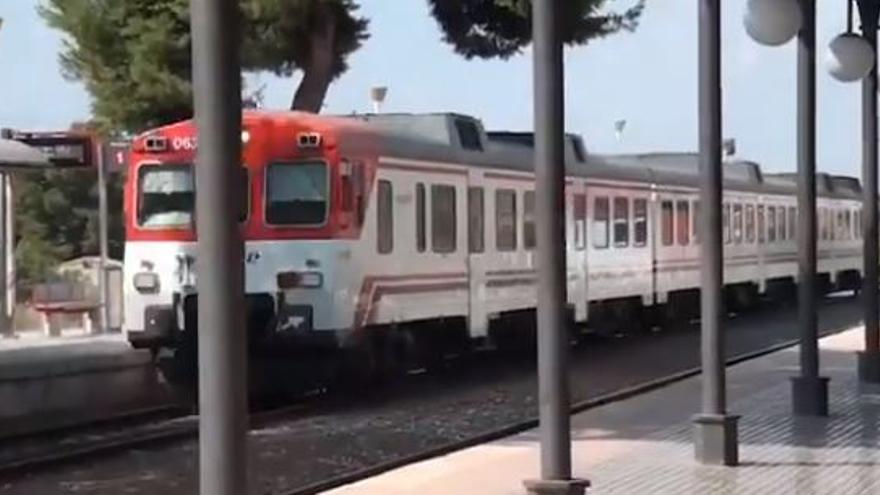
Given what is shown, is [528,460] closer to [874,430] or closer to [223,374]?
[874,430]

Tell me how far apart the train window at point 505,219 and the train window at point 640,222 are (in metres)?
6.38

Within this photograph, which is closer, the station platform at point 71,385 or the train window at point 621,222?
the station platform at point 71,385

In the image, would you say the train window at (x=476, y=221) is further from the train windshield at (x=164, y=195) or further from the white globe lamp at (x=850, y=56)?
the white globe lamp at (x=850, y=56)

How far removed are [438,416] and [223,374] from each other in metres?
13.2

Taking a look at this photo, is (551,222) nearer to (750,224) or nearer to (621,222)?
(621,222)

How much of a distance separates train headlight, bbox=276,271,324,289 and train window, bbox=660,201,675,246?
13304 mm

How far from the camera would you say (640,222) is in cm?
3009

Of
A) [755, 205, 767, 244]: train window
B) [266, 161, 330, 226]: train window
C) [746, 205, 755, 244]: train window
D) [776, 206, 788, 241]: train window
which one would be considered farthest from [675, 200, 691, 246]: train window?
[266, 161, 330, 226]: train window

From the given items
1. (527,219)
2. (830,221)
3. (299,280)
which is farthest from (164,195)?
(830,221)

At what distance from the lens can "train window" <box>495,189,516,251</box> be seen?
75.5 feet

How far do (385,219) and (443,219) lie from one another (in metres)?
1.57

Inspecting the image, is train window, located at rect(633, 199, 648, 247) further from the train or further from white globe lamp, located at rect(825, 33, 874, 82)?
white globe lamp, located at rect(825, 33, 874, 82)

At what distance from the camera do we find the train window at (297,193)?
1919cm

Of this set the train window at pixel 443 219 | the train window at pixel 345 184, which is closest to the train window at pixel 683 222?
the train window at pixel 443 219
